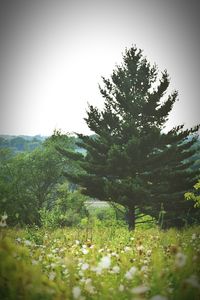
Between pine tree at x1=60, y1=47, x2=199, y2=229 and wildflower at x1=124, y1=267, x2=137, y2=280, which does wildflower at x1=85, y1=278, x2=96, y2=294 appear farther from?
pine tree at x1=60, y1=47, x2=199, y2=229

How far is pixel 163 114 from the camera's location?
1772cm

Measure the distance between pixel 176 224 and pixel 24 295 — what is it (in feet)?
62.2

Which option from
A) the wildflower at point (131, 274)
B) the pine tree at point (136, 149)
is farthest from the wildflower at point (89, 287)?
the pine tree at point (136, 149)

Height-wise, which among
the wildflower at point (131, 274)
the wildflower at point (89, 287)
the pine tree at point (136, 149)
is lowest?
the wildflower at point (89, 287)

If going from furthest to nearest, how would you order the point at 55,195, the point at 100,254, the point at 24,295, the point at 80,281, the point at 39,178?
1. the point at 55,195
2. the point at 39,178
3. the point at 100,254
4. the point at 80,281
5. the point at 24,295

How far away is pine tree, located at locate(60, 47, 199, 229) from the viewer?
16391mm

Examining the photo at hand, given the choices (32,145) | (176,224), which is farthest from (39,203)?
(32,145)

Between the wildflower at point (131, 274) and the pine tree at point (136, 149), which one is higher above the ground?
the pine tree at point (136, 149)

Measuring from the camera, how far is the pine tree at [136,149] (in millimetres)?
16391

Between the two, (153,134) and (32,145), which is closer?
(153,134)

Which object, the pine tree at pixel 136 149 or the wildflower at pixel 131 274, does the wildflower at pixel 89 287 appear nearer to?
the wildflower at pixel 131 274

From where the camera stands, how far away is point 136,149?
52.0 ft

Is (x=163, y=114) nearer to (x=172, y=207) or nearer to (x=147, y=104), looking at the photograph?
(x=147, y=104)

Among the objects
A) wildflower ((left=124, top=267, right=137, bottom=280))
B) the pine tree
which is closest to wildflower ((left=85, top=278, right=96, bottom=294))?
wildflower ((left=124, top=267, right=137, bottom=280))
